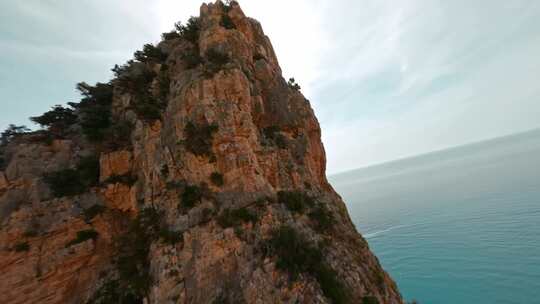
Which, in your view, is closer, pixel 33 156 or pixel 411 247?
pixel 33 156

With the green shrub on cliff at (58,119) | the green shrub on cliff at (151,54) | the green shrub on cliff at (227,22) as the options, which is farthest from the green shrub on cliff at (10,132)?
the green shrub on cliff at (227,22)

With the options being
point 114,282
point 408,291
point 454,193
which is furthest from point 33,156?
point 454,193

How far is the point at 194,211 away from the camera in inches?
547

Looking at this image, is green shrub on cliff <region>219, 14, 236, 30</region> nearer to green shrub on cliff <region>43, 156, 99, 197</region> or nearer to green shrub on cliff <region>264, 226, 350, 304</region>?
green shrub on cliff <region>43, 156, 99, 197</region>

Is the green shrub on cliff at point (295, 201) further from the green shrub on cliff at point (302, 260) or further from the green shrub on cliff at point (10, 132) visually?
the green shrub on cliff at point (10, 132)

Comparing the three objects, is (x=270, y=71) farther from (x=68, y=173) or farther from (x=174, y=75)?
(x=68, y=173)

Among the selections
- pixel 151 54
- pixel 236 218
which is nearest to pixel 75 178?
pixel 236 218

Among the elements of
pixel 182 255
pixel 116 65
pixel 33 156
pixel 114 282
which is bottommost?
pixel 114 282

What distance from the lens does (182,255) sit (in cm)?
1269

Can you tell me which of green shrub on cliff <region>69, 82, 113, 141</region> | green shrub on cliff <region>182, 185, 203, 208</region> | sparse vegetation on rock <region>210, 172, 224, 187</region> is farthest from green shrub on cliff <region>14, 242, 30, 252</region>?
sparse vegetation on rock <region>210, 172, 224, 187</region>

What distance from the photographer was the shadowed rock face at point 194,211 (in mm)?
11758

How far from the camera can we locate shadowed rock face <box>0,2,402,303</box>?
38.6 feet

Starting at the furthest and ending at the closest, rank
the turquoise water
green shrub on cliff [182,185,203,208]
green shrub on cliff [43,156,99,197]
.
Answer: the turquoise water, green shrub on cliff [43,156,99,197], green shrub on cliff [182,185,203,208]

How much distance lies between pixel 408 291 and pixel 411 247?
12.2 metres
